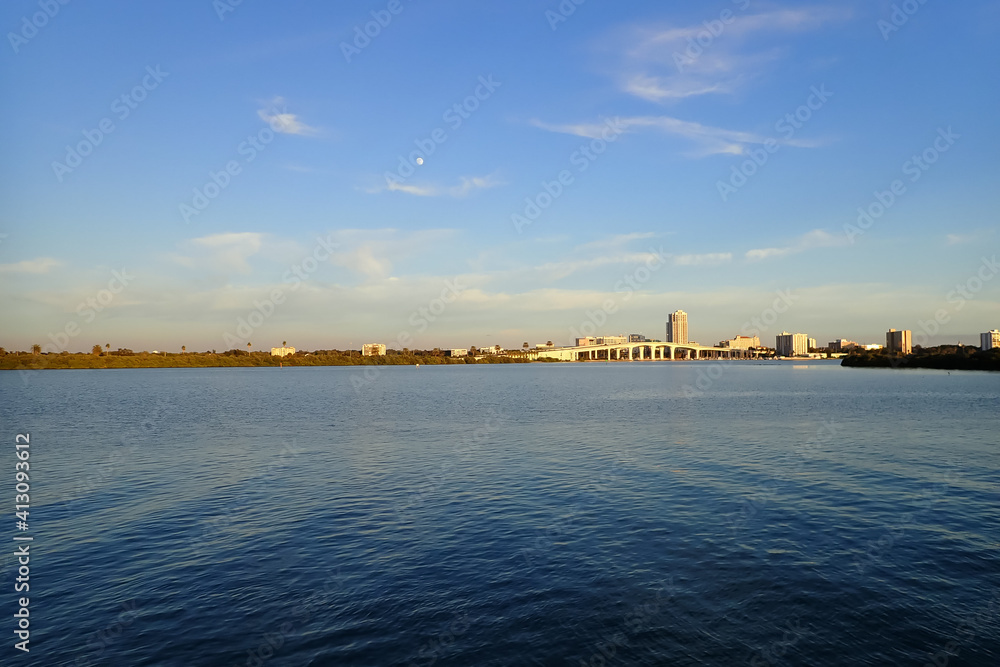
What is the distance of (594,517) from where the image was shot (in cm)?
2338

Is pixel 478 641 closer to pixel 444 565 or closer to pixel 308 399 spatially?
pixel 444 565

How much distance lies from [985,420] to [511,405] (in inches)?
1997

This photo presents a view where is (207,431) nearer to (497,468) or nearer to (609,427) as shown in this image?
(497,468)

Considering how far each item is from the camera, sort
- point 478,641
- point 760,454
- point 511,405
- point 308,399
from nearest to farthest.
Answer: point 478,641
point 760,454
point 511,405
point 308,399

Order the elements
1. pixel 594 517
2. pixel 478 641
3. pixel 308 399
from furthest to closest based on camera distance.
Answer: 1. pixel 308 399
2. pixel 594 517
3. pixel 478 641

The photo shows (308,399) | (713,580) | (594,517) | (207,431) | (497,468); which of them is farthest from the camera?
(308,399)

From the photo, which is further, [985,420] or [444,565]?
[985,420]

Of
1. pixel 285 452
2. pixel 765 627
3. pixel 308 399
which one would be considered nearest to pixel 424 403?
pixel 308 399

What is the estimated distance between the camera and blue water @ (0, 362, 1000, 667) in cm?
1345

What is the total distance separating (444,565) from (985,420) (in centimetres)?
6054

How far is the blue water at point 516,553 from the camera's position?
530 inches

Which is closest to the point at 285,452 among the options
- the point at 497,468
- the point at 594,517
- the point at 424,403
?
the point at 497,468

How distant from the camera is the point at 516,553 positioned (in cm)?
1925

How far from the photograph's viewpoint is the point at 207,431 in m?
51.7
